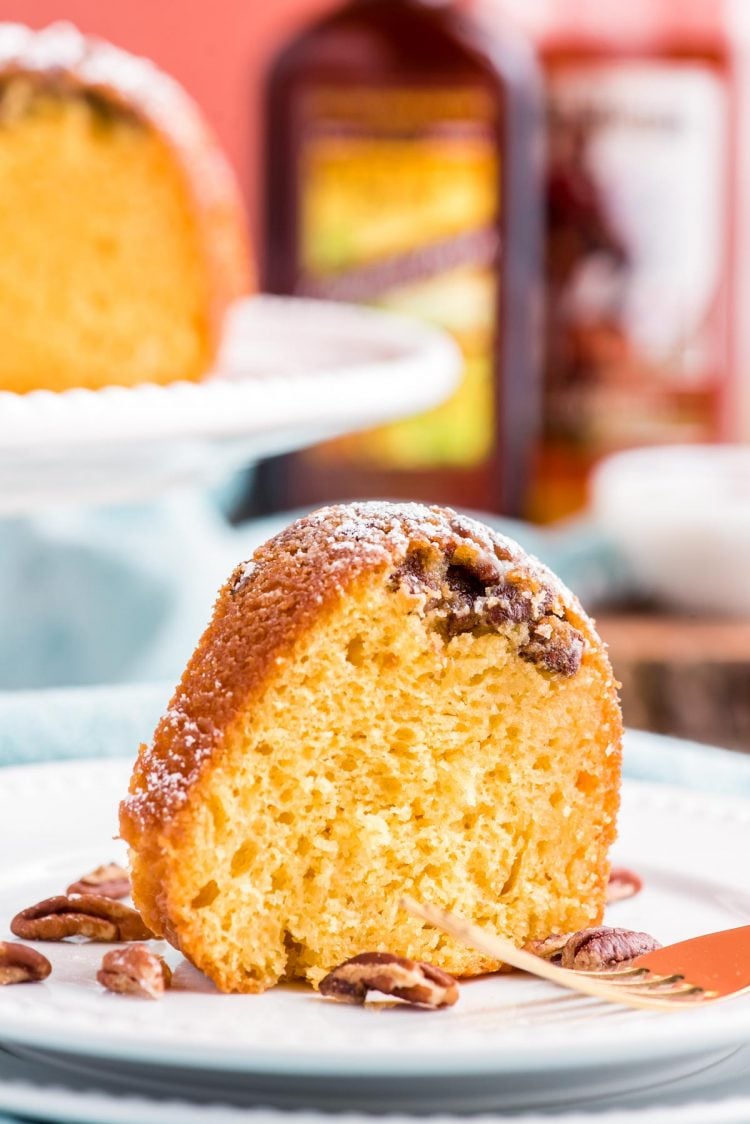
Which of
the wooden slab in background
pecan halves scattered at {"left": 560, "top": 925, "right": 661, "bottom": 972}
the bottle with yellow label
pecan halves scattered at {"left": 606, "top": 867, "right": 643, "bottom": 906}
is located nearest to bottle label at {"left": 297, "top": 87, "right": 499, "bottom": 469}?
the bottle with yellow label

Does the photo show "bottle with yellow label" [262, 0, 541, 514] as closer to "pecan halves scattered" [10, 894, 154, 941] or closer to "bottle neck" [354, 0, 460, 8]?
"bottle neck" [354, 0, 460, 8]

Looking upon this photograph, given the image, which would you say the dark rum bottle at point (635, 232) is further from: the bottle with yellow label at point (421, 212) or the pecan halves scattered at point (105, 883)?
the pecan halves scattered at point (105, 883)

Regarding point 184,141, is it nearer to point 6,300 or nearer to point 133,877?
point 6,300

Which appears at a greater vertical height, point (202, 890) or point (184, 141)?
point (184, 141)

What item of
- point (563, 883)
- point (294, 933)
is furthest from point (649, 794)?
point (294, 933)

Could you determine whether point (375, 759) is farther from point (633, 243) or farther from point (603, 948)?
point (633, 243)
